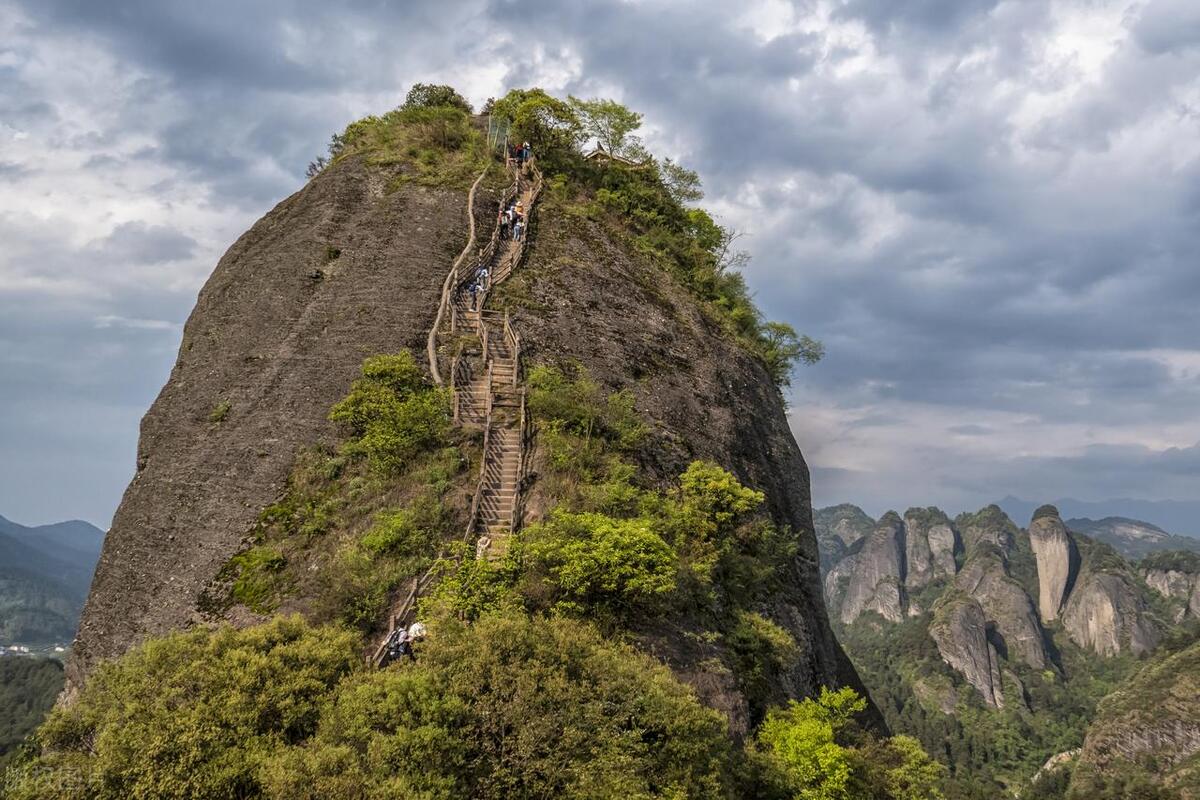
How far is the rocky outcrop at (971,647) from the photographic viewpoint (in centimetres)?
15525

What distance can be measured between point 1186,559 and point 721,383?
234778 millimetres

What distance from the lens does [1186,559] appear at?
618ft

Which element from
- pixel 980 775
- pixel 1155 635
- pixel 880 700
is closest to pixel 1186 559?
pixel 1155 635

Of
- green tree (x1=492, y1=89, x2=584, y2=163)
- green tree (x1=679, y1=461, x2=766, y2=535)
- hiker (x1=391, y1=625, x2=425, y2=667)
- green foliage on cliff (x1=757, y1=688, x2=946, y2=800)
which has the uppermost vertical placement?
green tree (x1=492, y1=89, x2=584, y2=163)

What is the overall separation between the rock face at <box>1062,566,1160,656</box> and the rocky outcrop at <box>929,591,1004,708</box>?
31.0 metres

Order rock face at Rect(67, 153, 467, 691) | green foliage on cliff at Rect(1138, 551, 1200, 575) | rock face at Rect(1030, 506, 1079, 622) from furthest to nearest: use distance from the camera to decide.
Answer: rock face at Rect(1030, 506, 1079, 622) < green foliage on cliff at Rect(1138, 551, 1200, 575) < rock face at Rect(67, 153, 467, 691)

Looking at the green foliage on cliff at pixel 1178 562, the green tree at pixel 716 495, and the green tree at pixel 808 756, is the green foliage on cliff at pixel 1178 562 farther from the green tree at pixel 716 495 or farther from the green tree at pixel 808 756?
the green tree at pixel 808 756

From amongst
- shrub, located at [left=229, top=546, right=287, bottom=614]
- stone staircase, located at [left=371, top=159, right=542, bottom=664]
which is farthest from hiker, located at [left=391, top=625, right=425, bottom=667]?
shrub, located at [left=229, top=546, right=287, bottom=614]

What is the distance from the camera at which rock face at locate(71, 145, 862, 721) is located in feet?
55.8

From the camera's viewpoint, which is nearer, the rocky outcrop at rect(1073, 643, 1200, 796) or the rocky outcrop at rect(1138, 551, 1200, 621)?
the rocky outcrop at rect(1073, 643, 1200, 796)

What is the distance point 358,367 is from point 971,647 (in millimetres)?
182080

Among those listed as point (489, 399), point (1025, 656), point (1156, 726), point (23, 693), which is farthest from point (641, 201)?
point (1025, 656)

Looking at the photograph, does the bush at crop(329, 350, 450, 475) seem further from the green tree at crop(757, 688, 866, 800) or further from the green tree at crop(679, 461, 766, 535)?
the green tree at crop(757, 688, 866, 800)

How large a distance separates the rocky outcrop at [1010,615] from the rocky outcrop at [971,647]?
1277 centimetres
